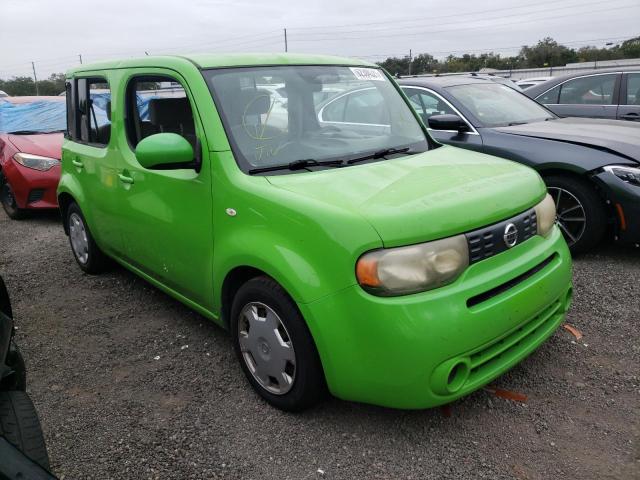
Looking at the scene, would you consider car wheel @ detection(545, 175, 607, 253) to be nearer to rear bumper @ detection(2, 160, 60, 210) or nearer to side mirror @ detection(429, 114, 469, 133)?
side mirror @ detection(429, 114, 469, 133)

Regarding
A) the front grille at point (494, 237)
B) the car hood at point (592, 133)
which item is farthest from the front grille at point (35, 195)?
the front grille at point (494, 237)

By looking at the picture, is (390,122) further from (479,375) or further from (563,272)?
(479,375)

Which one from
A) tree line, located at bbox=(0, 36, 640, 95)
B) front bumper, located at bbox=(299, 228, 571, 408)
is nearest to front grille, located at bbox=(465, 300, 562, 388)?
front bumper, located at bbox=(299, 228, 571, 408)

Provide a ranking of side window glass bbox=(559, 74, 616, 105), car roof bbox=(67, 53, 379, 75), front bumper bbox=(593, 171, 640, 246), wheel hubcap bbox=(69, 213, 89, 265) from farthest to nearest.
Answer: side window glass bbox=(559, 74, 616, 105) < wheel hubcap bbox=(69, 213, 89, 265) < front bumper bbox=(593, 171, 640, 246) < car roof bbox=(67, 53, 379, 75)

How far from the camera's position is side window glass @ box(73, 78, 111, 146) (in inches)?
154

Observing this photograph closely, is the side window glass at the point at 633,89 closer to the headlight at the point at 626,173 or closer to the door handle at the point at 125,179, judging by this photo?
the headlight at the point at 626,173

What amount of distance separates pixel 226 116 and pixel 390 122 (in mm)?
1150

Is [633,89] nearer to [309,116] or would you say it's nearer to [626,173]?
[626,173]

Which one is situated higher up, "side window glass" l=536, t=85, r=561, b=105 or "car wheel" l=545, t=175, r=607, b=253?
"side window glass" l=536, t=85, r=561, b=105

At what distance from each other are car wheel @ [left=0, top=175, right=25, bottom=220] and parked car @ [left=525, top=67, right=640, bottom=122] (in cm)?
730

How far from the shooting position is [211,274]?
2980mm

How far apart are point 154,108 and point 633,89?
21.2 feet

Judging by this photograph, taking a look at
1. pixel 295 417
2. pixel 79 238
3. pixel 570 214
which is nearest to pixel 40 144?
pixel 79 238

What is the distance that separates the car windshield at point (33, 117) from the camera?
25.6 ft
